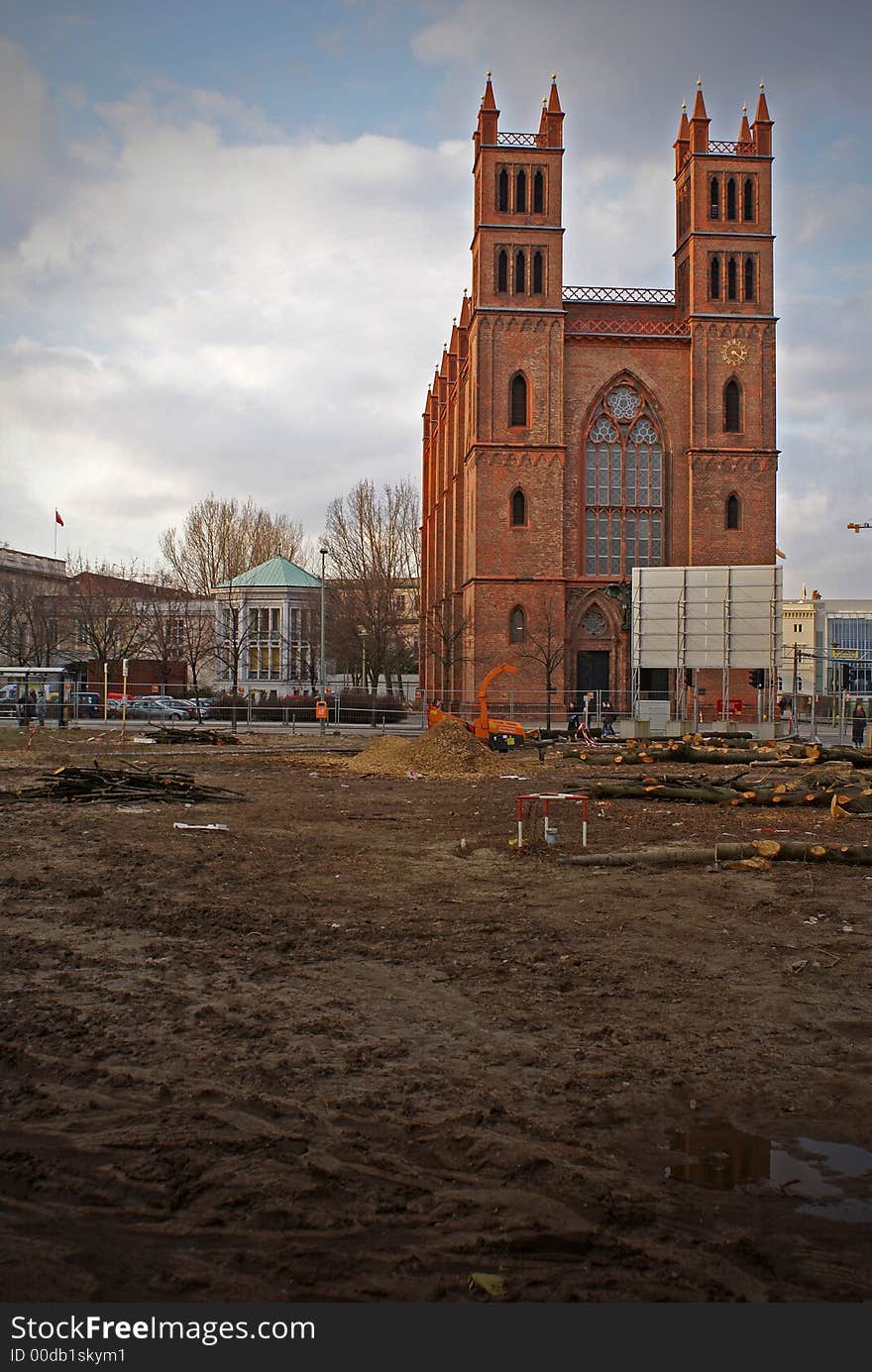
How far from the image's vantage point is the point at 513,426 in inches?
1975

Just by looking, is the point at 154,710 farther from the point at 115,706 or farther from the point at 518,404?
the point at 518,404

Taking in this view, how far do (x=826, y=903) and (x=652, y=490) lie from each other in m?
45.1

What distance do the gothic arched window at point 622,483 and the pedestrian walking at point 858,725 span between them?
57.7ft

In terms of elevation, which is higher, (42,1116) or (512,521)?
(512,521)

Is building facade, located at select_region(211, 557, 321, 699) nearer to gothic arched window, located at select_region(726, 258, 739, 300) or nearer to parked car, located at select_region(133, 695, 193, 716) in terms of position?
parked car, located at select_region(133, 695, 193, 716)

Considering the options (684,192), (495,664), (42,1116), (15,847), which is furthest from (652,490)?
(42,1116)

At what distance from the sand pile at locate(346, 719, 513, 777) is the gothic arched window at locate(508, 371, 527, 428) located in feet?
92.7

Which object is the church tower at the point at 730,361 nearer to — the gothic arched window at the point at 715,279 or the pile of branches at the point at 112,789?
the gothic arched window at the point at 715,279

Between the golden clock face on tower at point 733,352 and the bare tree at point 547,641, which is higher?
the golden clock face on tower at point 733,352

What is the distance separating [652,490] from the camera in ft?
171

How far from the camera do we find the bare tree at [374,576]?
201ft

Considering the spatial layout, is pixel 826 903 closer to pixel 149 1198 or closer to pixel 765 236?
pixel 149 1198

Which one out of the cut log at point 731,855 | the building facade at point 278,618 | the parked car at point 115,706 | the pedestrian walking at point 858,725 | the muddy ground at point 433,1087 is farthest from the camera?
the building facade at point 278,618

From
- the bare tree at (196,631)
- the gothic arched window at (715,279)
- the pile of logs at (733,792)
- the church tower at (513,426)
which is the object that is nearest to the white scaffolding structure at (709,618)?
the church tower at (513,426)
